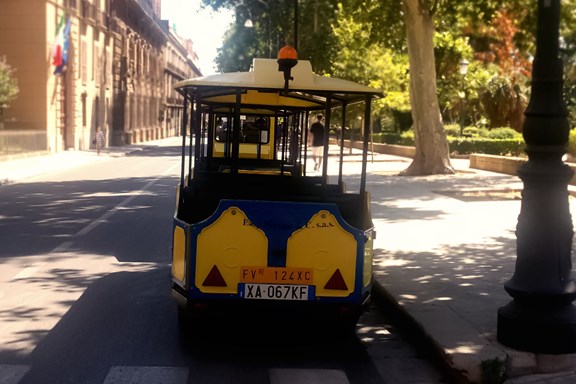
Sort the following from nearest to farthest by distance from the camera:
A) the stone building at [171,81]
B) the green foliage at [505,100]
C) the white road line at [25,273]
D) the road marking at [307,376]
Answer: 1. the road marking at [307,376]
2. the white road line at [25,273]
3. the green foliage at [505,100]
4. the stone building at [171,81]

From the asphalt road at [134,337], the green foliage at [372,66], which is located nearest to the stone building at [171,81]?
the green foliage at [372,66]

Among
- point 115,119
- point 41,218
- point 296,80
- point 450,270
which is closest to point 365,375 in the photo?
point 296,80

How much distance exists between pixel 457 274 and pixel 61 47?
3727cm

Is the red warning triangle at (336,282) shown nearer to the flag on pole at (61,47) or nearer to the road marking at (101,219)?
the road marking at (101,219)

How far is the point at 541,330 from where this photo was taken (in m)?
5.91

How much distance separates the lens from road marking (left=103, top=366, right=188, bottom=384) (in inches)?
219

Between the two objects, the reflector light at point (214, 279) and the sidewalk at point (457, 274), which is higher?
the reflector light at point (214, 279)

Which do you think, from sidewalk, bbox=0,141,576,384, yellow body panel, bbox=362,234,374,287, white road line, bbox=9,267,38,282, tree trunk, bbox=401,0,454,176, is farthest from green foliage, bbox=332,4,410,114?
yellow body panel, bbox=362,234,374,287

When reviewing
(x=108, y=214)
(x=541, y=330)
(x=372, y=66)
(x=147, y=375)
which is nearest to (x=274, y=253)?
(x=147, y=375)

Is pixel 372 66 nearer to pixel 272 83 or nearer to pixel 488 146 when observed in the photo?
pixel 488 146

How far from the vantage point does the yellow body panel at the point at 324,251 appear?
6.43 metres

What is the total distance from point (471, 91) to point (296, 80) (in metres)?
39.3

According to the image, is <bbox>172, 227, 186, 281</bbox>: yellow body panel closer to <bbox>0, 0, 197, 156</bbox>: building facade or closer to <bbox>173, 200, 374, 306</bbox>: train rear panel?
<bbox>173, 200, 374, 306</bbox>: train rear panel

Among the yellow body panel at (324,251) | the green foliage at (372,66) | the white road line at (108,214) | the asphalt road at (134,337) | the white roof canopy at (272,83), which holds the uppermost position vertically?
the green foliage at (372,66)
